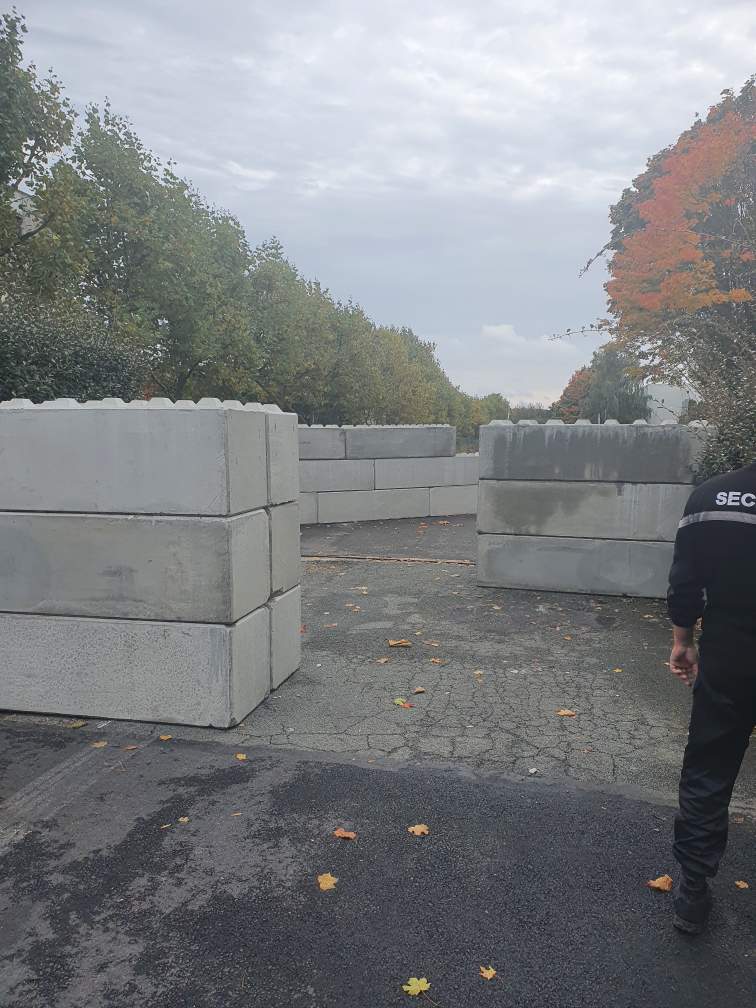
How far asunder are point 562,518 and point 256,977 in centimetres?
641

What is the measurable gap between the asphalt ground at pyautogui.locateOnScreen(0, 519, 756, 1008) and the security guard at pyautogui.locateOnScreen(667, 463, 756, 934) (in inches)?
11.7

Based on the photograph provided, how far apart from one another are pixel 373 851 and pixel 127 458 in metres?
2.73

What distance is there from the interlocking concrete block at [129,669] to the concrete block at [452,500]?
1030 cm

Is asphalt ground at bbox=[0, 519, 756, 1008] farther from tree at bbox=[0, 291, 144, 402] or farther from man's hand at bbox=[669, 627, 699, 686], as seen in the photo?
tree at bbox=[0, 291, 144, 402]

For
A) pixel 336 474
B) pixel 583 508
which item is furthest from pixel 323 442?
pixel 583 508

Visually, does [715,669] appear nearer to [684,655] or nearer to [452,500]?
[684,655]

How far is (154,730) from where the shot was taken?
15.3 feet

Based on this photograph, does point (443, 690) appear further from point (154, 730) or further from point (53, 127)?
point (53, 127)

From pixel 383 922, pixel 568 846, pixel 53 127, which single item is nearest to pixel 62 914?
pixel 383 922

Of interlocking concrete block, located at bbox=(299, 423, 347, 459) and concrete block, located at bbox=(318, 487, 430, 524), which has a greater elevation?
interlocking concrete block, located at bbox=(299, 423, 347, 459)

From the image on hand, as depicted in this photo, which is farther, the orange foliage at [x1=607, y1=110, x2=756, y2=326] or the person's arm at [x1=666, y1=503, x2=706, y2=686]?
the orange foliage at [x1=607, y1=110, x2=756, y2=326]

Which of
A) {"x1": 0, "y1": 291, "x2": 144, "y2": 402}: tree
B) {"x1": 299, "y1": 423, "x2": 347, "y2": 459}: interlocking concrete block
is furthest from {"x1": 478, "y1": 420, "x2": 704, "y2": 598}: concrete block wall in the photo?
{"x1": 299, "y1": 423, "x2": 347, "y2": 459}: interlocking concrete block

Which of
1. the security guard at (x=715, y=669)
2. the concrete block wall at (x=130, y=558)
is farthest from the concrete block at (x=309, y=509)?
the security guard at (x=715, y=669)

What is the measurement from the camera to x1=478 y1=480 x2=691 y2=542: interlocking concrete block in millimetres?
7926
